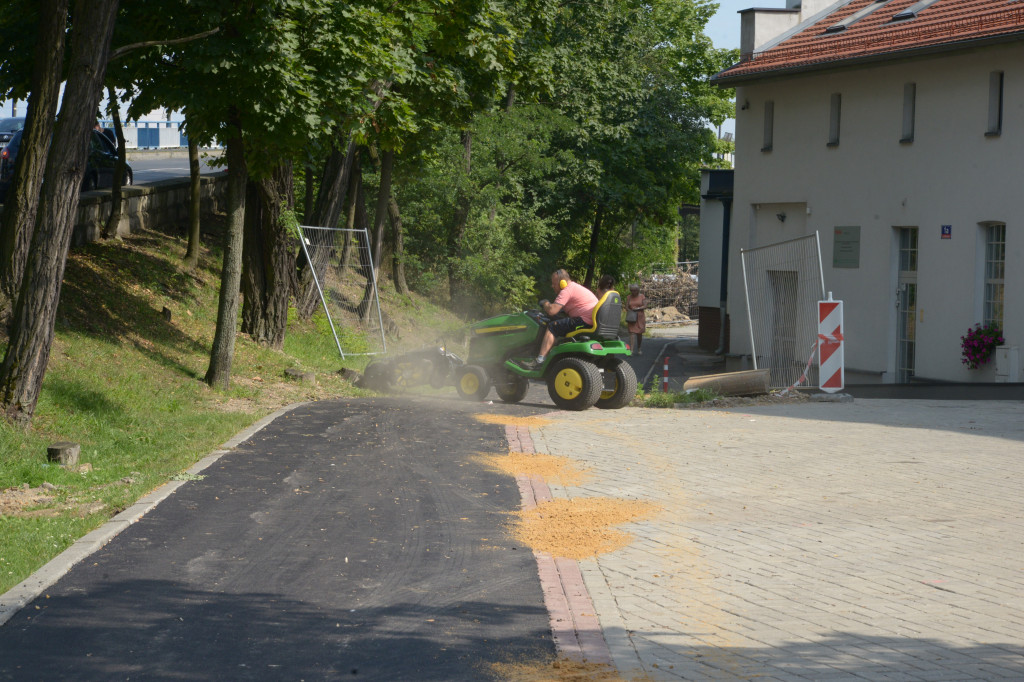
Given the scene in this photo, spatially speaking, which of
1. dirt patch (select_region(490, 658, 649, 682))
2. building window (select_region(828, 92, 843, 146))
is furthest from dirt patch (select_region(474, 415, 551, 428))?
building window (select_region(828, 92, 843, 146))

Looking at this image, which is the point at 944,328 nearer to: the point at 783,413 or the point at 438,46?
the point at 783,413

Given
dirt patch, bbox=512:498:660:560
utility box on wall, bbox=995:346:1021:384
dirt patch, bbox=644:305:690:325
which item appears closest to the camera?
dirt patch, bbox=512:498:660:560

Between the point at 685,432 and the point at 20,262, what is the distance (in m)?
8.14

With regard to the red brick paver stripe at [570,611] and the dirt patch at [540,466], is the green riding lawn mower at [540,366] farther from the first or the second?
the red brick paver stripe at [570,611]

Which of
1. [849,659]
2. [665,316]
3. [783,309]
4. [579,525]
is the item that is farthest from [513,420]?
[665,316]

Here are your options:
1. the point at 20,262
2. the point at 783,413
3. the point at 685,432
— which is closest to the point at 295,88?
the point at 20,262

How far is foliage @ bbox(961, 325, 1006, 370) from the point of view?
69.0 ft

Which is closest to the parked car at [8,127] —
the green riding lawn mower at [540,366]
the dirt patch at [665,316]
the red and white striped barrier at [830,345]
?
the green riding lawn mower at [540,366]

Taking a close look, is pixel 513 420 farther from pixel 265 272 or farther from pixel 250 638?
pixel 250 638

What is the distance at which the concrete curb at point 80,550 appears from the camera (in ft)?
19.9

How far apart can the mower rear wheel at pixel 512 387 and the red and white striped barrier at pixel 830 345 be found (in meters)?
5.16

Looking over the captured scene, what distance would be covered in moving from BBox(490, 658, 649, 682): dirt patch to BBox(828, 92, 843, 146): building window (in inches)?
878

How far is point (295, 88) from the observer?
13977 mm

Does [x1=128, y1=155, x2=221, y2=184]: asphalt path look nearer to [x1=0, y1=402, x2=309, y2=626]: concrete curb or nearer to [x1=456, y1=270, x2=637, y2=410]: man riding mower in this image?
[x1=456, y1=270, x2=637, y2=410]: man riding mower
